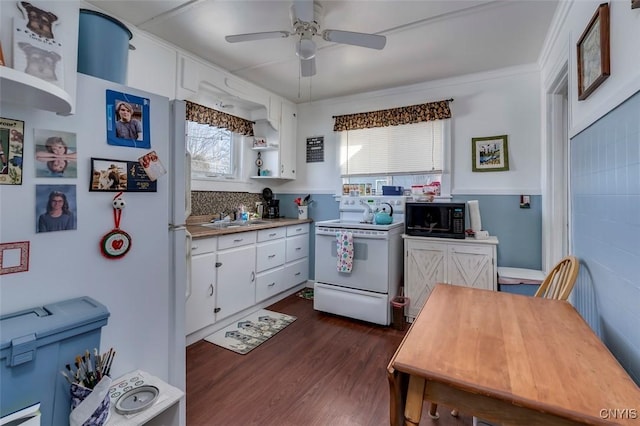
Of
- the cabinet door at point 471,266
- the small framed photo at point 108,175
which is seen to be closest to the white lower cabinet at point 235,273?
the small framed photo at point 108,175

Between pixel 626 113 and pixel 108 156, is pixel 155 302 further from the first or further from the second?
pixel 626 113

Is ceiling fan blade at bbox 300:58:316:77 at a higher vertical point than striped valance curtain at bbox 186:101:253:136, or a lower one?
higher

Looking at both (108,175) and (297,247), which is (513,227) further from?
(108,175)

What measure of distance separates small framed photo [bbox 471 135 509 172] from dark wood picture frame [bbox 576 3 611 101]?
4.91 feet

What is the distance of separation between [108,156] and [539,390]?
5.30 feet

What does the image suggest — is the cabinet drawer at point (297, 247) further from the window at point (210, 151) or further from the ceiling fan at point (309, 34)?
the ceiling fan at point (309, 34)

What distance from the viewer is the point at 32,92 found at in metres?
0.83

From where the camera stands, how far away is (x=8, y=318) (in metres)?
→ 0.88

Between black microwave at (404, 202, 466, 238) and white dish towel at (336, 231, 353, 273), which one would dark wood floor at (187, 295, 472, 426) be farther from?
black microwave at (404, 202, 466, 238)

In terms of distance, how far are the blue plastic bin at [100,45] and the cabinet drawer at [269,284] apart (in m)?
2.37

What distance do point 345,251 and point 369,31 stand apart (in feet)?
6.54

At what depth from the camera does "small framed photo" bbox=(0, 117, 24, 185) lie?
886 mm

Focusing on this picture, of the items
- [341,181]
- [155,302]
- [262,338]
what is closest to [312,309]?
[262,338]

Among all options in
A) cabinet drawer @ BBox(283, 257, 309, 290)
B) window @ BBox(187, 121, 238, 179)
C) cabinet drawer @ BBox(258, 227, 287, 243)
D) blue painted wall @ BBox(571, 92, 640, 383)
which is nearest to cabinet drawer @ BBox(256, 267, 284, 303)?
cabinet drawer @ BBox(283, 257, 309, 290)
